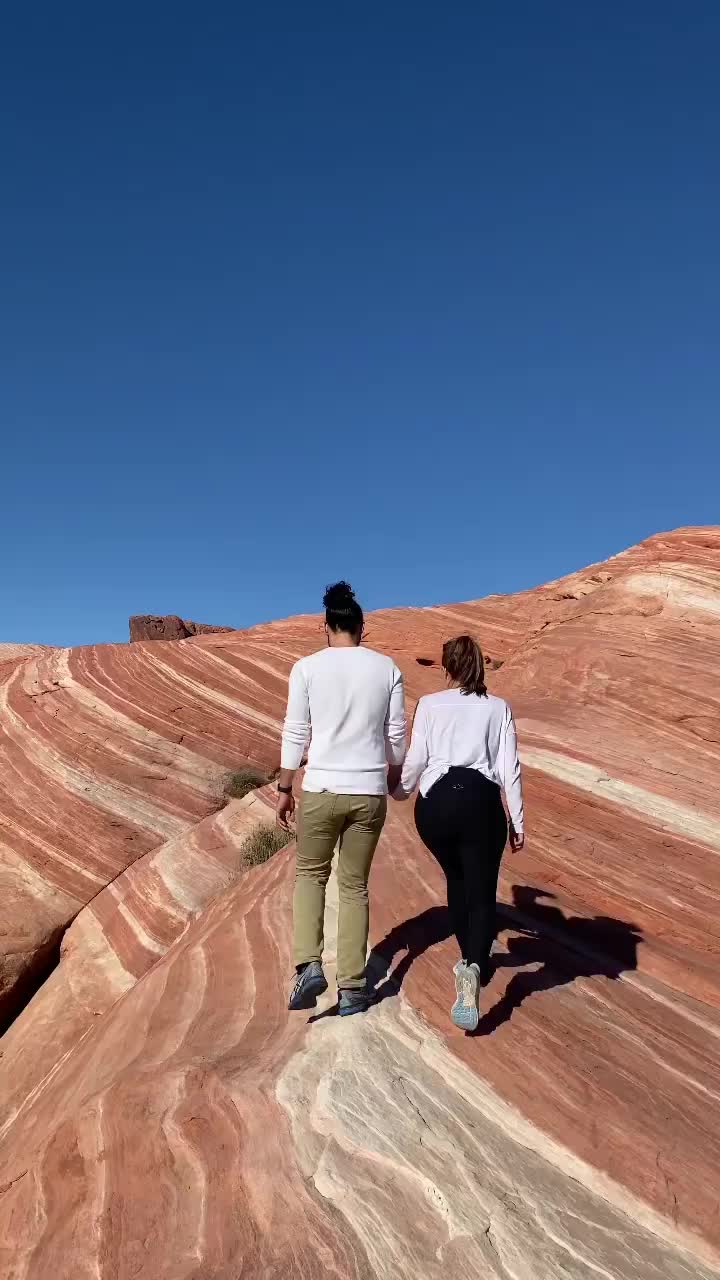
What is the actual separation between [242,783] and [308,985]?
38.0 ft

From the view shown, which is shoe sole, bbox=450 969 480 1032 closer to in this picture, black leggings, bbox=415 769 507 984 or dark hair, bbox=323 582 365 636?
black leggings, bbox=415 769 507 984

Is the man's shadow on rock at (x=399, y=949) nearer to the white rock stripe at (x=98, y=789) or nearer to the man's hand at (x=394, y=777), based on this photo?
the man's hand at (x=394, y=777)

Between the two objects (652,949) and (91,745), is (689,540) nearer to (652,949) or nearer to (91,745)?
(652,949)

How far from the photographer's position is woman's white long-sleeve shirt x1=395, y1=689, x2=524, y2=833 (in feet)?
18.8

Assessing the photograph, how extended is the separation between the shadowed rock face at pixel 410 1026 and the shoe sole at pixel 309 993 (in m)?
0.13

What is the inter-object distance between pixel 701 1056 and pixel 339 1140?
3.11 m

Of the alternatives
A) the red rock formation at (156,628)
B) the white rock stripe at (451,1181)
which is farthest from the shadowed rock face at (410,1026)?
the red rock formation at (156,628)

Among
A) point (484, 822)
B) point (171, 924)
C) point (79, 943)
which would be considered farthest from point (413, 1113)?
point (79, 943)

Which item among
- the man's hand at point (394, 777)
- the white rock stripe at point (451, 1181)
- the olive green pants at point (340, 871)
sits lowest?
the white rock stripe at point (451, 1181)

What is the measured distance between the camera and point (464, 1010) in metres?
5.50

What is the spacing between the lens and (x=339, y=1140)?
4395mm

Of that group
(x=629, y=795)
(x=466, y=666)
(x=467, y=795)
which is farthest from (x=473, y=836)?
(x=629, y=795)

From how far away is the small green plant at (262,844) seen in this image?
1323 cm

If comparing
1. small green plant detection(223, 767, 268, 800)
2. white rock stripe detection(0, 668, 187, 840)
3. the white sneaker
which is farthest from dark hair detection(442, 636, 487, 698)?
small green plant detection(223, 767, 268, 800)
